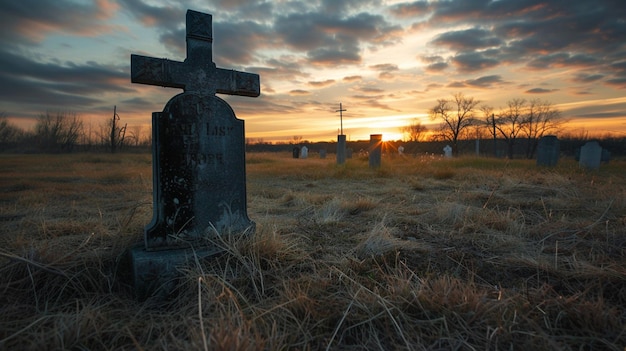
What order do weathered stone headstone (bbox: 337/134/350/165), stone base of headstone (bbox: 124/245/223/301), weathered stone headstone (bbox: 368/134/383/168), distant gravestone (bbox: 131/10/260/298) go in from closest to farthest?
stone base of headstone (bbox: 124/245/223/301), distant gravestone (bbox: 131/10/260/298), weathered stone headstone (bbox: 368/134/383/168), weathered stone headstone (bbox: 337/134/350/165)

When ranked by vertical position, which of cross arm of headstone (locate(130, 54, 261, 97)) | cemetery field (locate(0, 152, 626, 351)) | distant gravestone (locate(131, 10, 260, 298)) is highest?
cross arm of headstone (locate(130, 54, 261, 97))

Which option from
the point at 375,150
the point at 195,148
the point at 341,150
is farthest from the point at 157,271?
the point at 341,150

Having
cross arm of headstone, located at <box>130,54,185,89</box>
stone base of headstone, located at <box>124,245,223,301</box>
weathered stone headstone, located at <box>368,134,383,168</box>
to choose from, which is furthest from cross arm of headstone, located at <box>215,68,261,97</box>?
weathered stone headstone, located at <box>368,134,383,168</box>

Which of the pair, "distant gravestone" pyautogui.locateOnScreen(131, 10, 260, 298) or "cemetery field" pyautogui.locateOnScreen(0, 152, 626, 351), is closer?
"cemetery field" pyautogui.locateOnScreen(0, 152, 626, 351)

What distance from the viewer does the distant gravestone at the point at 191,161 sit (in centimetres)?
239

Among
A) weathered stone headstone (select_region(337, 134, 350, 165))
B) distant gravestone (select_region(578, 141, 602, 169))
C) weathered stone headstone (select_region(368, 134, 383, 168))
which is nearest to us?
distant gravestone (select_region(578, 141, 602, 169))

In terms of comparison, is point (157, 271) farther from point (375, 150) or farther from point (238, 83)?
point (375, 150)

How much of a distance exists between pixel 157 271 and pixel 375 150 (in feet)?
39.7

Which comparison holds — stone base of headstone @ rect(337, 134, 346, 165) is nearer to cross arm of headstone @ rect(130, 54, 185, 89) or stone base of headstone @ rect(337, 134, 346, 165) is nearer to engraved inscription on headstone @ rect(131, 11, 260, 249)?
engraved inscription on headstone @ rect(131, 11, 260, 249)

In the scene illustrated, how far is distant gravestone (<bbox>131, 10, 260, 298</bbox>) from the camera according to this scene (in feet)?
7.84

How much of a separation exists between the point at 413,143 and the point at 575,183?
41534mm

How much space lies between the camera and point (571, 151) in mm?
31281

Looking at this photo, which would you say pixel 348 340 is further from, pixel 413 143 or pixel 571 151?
pixel 413 143

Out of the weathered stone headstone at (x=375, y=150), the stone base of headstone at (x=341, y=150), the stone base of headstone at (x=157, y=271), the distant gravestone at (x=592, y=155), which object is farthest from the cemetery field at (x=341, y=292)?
the stone base of headstone at (x=341, y=150)
